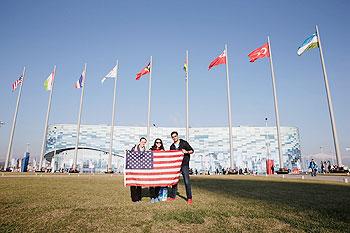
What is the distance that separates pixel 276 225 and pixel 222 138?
11260 centimetres

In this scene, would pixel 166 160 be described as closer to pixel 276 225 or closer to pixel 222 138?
pixel 276 225

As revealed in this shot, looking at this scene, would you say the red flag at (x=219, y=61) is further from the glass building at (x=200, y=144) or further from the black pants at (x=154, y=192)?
the glass building at (x=200, y=144)

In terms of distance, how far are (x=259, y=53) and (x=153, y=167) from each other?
26.0m

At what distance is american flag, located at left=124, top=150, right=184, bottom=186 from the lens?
295 inches

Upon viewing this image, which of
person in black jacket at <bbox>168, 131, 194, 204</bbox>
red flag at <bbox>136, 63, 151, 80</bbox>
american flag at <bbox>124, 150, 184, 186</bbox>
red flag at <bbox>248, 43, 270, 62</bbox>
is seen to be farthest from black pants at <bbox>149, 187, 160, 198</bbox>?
red flag at <bbox>136, 63, 151, 80</bbox>

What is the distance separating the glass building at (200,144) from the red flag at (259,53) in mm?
80809

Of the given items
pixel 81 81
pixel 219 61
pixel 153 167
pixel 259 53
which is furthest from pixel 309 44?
pixel 81 81

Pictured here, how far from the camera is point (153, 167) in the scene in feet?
25.0

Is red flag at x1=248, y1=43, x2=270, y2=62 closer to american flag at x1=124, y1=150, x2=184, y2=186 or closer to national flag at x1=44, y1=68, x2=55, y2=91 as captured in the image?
american flag at x1=124, y1=150, x2=184, y2=186

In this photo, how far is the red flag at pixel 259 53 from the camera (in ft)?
95.7

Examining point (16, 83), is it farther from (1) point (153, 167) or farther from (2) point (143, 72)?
(1) point (153, 167)

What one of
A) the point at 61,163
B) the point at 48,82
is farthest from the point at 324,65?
the point at 61,163

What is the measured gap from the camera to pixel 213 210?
547 cm

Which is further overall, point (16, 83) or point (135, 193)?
point (16, 83)
